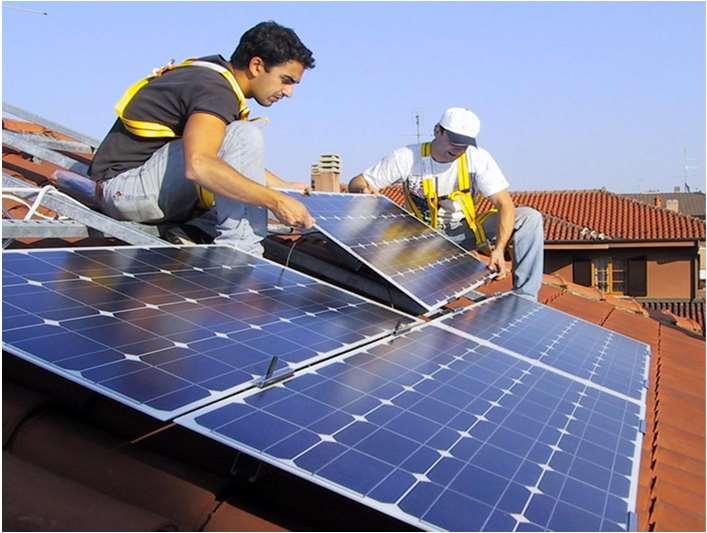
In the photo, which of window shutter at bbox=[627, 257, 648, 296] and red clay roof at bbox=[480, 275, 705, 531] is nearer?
red clay roof at bbox=[480, 275, 705, 531]

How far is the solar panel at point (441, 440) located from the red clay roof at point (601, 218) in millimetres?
29105

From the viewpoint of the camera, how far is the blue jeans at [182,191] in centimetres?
464

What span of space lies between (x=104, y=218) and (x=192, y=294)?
135 cm

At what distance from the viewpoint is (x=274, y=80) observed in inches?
191

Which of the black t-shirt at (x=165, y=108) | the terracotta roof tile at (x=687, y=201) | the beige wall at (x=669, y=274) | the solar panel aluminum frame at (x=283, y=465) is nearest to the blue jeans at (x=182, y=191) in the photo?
the black t-shirt at (x=165, y=108)

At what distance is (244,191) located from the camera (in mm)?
4098

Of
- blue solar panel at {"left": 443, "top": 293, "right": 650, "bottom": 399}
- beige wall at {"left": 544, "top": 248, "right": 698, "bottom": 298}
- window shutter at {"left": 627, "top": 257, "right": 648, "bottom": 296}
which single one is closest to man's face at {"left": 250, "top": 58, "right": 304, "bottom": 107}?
blue solar panel at {"left": 443, "top": 293, "right": 650, "bottom": 399}

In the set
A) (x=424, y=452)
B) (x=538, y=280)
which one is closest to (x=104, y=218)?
(x=424, y=452)

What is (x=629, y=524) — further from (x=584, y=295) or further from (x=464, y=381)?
(x=584, y=295)

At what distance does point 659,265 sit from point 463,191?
30273mm

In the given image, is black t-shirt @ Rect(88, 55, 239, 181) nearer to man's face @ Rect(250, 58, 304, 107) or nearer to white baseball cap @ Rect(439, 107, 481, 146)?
man's face @ Rect(250, 58, 304, 107)

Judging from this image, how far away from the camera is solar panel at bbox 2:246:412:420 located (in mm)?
2424

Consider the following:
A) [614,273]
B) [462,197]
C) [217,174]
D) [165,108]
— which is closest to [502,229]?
[462,197]

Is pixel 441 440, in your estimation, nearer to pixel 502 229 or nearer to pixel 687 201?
pixel 502 229
